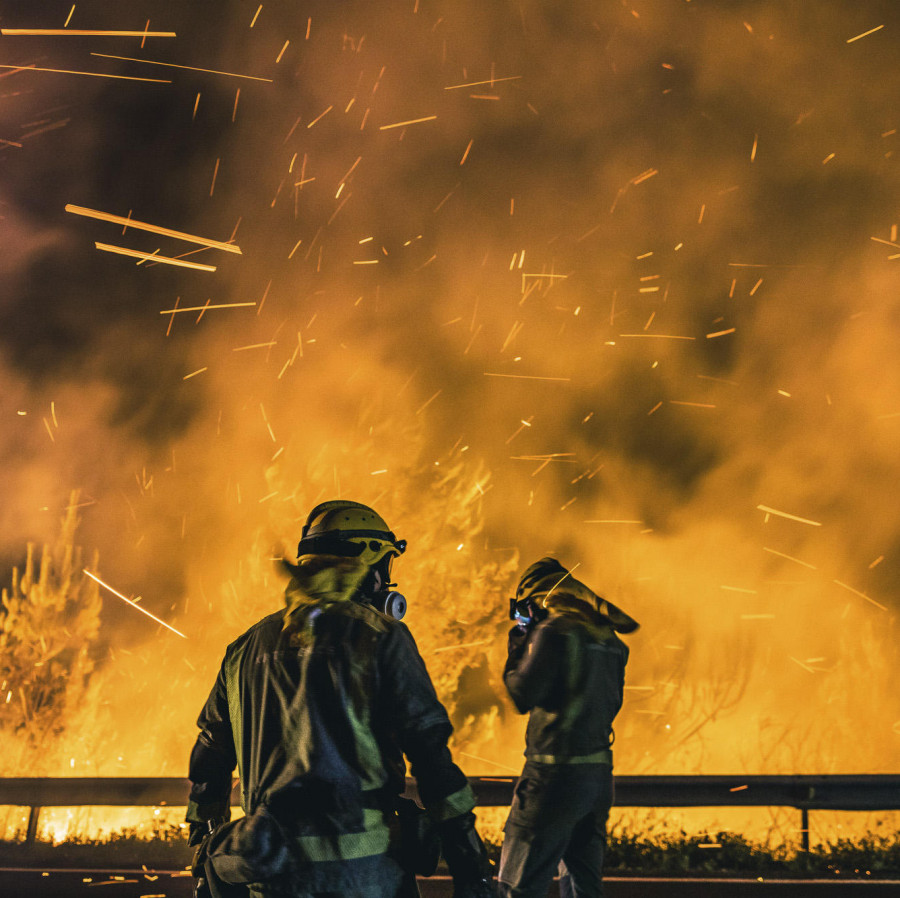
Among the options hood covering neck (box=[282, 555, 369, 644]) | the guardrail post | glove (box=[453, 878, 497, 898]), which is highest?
hood covering neck (box=[282, 555, 369, 644])

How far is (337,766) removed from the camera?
7.71ft

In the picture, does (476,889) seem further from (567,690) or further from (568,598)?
(568,598)

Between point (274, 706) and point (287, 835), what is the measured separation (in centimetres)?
34

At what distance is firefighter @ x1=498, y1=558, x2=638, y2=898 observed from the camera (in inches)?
162

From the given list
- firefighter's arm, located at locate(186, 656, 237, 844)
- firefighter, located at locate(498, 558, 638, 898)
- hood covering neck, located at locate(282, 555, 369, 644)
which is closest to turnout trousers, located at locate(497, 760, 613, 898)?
firefighter, located at locate(498, 558, 638, 898)

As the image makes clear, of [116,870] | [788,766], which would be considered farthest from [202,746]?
[788,766]

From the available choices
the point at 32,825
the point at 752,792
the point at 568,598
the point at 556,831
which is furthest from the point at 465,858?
the point at 32,825

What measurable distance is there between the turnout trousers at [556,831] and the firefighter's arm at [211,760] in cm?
181

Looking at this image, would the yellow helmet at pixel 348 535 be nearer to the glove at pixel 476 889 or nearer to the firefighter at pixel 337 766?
the firefighter at pixel 337 766

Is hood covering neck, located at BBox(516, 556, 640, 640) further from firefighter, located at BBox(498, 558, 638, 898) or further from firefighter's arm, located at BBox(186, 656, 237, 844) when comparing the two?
firefighter's arm, located at BBox(186, 656, 237, 844)

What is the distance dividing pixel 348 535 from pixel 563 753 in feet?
6.77

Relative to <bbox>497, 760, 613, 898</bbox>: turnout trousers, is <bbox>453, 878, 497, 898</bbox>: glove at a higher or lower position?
higher

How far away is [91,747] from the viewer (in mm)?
19016

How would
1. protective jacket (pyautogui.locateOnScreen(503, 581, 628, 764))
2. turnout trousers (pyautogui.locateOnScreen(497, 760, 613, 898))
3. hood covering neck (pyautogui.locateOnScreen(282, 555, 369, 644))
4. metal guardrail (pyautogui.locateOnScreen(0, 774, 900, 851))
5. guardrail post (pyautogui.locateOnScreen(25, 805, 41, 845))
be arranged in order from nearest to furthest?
hood covering neck (pyautogui.locateOnScreen(282, 555, 369, 644)) → turnout trousers (pyautogui.locateOnScreen(497, 760, 613, 898)) → protective jacket (pyautogui.locateOnScreen(503, 581, 628, 764)) → metal guardrail (pyautogui.locateOnScreen(0, 774, 900, 851)) → guardrail post (pyautogui.locateOnScreen(25, 805, 41, 845))
